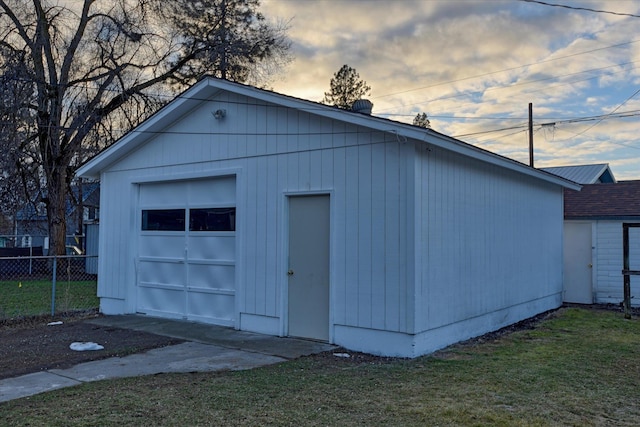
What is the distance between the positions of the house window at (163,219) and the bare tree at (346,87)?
24.0 metres

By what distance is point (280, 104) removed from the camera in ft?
25.9

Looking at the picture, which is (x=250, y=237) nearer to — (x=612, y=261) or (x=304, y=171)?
(x=304, y=171)

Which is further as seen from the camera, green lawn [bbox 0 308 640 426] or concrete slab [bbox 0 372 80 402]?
concrete slab [bbox 0 372 80 402]

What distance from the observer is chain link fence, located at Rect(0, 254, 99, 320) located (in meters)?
10.5

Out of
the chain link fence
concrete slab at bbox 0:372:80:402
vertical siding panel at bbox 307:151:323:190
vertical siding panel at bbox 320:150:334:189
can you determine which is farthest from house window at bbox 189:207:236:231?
concrete slab at bbox 0:372:80:402

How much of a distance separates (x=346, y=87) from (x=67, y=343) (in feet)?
91.2


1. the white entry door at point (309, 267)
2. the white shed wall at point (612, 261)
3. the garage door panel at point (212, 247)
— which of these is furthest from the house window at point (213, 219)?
the white shed wall at point (612, 261)

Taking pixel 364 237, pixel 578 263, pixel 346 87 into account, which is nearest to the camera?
pixel 364 237

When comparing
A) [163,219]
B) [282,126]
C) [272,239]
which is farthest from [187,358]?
[163,219]

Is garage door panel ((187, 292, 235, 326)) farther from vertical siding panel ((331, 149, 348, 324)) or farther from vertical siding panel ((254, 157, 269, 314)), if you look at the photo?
vertical siding panel ((331, 149, 348, 324))

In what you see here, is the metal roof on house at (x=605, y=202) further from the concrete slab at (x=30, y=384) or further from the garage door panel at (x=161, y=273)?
the concrete slab at (x=30, y=384)

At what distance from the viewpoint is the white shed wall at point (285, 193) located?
691cm

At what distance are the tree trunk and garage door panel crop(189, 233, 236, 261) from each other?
40.8ft

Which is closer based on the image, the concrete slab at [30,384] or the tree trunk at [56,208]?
the concrete slab at [30,384]
